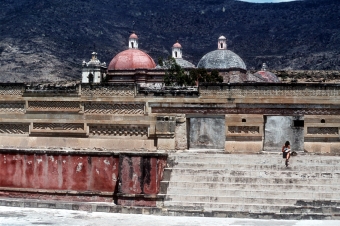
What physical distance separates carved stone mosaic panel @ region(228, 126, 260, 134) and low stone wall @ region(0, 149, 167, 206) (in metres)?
4.36

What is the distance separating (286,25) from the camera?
109 meters

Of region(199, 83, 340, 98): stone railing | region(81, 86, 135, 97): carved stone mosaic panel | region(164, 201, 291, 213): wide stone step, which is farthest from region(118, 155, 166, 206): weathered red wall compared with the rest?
region(81, 86, 135, 97): carved stone mosaic panel

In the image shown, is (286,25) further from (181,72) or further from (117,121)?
(117,121)

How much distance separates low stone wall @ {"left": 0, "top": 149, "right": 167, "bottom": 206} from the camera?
55.4 feet

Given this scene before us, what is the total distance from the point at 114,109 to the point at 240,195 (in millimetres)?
7412

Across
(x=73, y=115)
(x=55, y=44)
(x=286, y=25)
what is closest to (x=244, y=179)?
(x=73, y=115)

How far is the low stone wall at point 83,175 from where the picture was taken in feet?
55.4

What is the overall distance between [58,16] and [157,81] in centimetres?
6134

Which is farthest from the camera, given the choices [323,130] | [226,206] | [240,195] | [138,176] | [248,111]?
[248,111]

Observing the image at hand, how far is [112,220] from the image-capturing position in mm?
14828

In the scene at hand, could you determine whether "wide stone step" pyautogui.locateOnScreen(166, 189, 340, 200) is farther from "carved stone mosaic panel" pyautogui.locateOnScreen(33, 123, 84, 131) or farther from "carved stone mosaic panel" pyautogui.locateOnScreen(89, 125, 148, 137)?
"carved stone mosaic panel" pyautogui.locateOnScreen(33, 123, 84, 131)

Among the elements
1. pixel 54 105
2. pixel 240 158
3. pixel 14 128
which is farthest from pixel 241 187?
pixel 14 128

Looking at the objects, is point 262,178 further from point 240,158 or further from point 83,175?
point 83,175

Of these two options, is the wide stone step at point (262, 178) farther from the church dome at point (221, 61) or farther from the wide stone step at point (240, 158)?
the church dome at point (221, 61)
